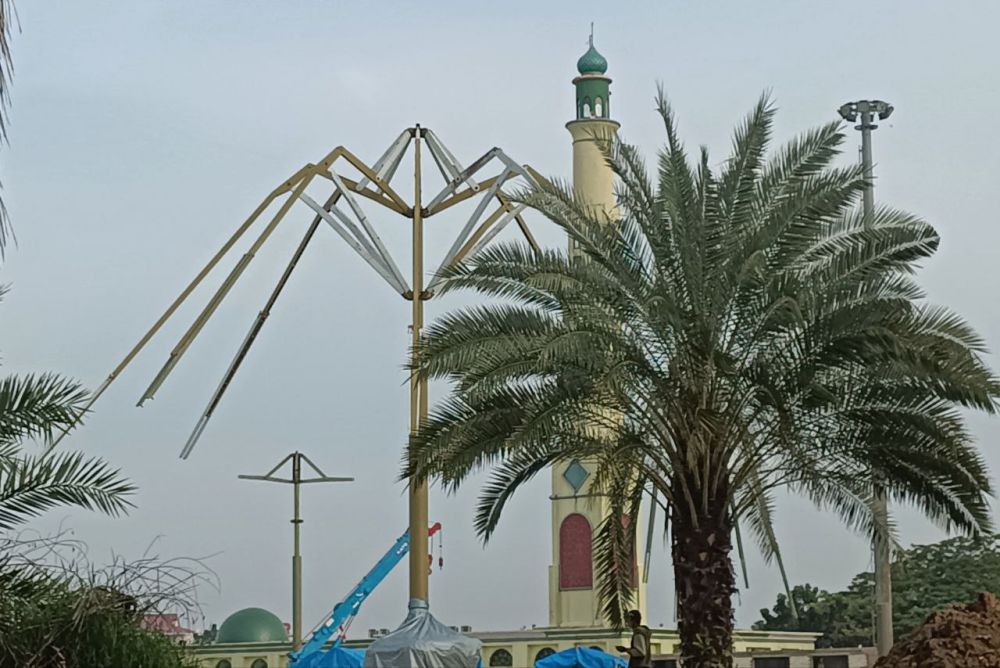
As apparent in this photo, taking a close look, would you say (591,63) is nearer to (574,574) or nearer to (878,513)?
(574,574)

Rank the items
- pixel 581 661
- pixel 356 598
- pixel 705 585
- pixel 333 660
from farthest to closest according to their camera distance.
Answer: pixel 356 598 → pixel 333 660 → pixel 581 661 → pixel 705 585

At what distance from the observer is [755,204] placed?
17938 millimetres

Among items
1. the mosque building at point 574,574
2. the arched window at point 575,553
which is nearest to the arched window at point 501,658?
the mosque building at point 574,574

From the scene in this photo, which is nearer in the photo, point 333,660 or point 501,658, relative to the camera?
point 333,660

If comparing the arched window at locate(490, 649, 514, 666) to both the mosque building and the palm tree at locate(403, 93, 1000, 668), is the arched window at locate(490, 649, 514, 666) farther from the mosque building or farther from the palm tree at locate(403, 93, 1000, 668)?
the palm tree at locate(403, 93, 1000, 668)

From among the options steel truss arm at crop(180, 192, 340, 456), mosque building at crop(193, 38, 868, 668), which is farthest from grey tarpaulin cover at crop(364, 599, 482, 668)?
mosque building at crop(193, 38, 868, 668)

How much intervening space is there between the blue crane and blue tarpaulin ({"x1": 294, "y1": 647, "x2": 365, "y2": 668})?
321 inches

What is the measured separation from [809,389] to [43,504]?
7.58 metres

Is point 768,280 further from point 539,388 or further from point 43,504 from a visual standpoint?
point 43,504

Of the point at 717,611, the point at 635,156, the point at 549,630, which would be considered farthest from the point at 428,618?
the point at 549,630

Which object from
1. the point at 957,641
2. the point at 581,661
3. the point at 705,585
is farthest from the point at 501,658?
the point at 957,641

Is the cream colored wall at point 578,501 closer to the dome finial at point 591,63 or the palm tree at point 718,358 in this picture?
the dome finial at point 591,63

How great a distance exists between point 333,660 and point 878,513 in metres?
17.3

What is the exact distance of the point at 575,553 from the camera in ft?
177
